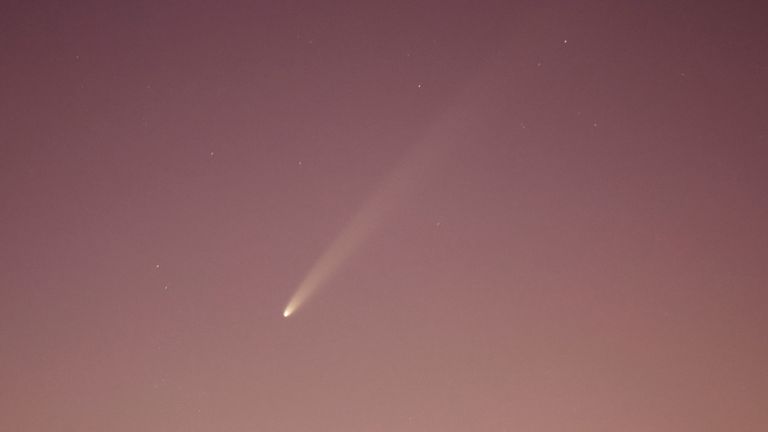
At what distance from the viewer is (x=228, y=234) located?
2074 millimetres

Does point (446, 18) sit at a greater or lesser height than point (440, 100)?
greater

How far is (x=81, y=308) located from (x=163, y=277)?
25 cm

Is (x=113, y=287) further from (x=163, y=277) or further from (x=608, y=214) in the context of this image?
(x=608, y=214)

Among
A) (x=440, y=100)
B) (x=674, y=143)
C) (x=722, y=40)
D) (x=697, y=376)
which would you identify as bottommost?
(x=697, y=376)

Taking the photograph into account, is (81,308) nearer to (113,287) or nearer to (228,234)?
(113,287)

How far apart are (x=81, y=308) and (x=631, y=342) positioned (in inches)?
63.5

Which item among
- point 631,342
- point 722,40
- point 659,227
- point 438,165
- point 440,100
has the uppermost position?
point 440,100

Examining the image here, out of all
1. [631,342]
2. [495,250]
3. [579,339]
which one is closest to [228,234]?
[495,250]

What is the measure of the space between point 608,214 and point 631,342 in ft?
1.25

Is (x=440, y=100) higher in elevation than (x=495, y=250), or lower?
higher

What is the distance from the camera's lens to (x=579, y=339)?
80.3 inches

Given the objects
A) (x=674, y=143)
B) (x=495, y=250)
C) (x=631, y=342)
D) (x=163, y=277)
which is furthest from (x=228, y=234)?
(x=674, y=143)

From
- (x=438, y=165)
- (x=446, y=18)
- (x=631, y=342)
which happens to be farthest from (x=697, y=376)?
(x=446, y=18)

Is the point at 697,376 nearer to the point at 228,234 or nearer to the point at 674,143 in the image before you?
the point at 674,143
